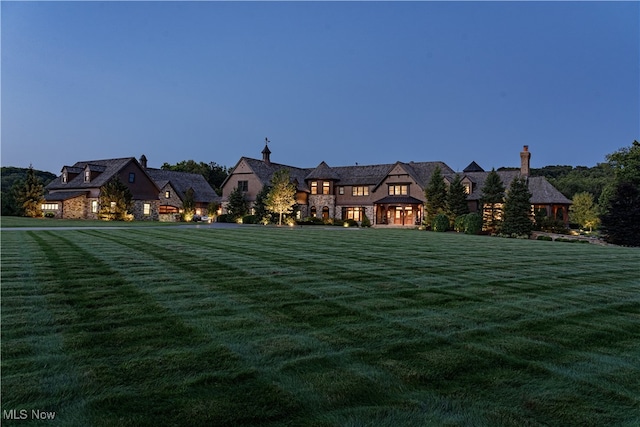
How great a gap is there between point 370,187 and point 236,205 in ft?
53.3

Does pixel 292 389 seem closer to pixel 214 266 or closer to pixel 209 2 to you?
pixel 214 266

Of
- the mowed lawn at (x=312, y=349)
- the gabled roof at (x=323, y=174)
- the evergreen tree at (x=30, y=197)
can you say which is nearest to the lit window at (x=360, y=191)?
the gabled roof at (x=323, y=174)

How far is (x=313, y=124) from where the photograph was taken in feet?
559

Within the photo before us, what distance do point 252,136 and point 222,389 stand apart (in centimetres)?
18839

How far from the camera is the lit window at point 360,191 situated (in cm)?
4861

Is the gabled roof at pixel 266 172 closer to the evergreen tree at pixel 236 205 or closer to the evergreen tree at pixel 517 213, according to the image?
the evergreen tree at pixel 236 205

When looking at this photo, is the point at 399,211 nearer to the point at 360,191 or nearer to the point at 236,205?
the point at 360,191

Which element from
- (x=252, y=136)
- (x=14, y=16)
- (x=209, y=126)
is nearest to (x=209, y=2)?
(x=14, y=16)

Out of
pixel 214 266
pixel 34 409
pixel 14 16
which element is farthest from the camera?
pixel 214 266

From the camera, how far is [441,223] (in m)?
35.8

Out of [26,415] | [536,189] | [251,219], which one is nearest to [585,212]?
[536,189]

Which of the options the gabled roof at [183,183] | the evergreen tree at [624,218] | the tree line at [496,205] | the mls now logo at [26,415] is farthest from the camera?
the gabled roof at [183,183]

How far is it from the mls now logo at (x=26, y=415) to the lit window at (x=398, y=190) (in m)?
45.3

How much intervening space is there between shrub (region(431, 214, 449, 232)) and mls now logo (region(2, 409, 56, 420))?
3527 cm
